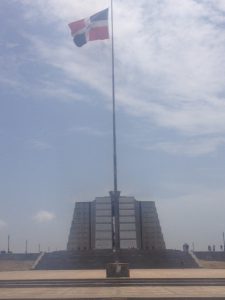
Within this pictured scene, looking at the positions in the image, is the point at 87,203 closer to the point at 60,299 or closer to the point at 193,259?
the point at 193,259

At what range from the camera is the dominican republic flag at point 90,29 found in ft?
47.5

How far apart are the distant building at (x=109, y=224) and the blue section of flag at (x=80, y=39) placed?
25.0 m

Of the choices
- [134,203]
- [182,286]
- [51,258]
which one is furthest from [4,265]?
[182,286]

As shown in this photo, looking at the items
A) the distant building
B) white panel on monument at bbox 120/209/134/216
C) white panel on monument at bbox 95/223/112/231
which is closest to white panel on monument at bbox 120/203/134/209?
the distant building

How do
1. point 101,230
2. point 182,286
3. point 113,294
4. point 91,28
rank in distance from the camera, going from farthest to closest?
1. point 101,230
2. point 91,28
3. point 182,286
4. point 113,294

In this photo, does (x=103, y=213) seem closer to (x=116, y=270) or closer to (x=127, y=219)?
(x=127, y=219)

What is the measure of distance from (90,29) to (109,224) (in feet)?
83.0

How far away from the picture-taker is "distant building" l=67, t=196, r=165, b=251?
37.7 meters

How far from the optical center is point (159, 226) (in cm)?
3997

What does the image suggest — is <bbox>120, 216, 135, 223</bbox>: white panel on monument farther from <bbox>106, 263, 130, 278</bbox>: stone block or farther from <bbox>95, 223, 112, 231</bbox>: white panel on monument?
<bbox>106, 263, 130, 278</bbox>: stone block

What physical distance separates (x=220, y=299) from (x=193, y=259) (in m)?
18.1

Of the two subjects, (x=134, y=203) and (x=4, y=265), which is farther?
(x=134, y=203)

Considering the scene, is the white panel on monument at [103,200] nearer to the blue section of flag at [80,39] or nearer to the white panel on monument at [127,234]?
the white panel on monument at [127,234]

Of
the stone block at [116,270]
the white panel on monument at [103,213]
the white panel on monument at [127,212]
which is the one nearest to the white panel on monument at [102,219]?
the white panel on monument at [103,213]
